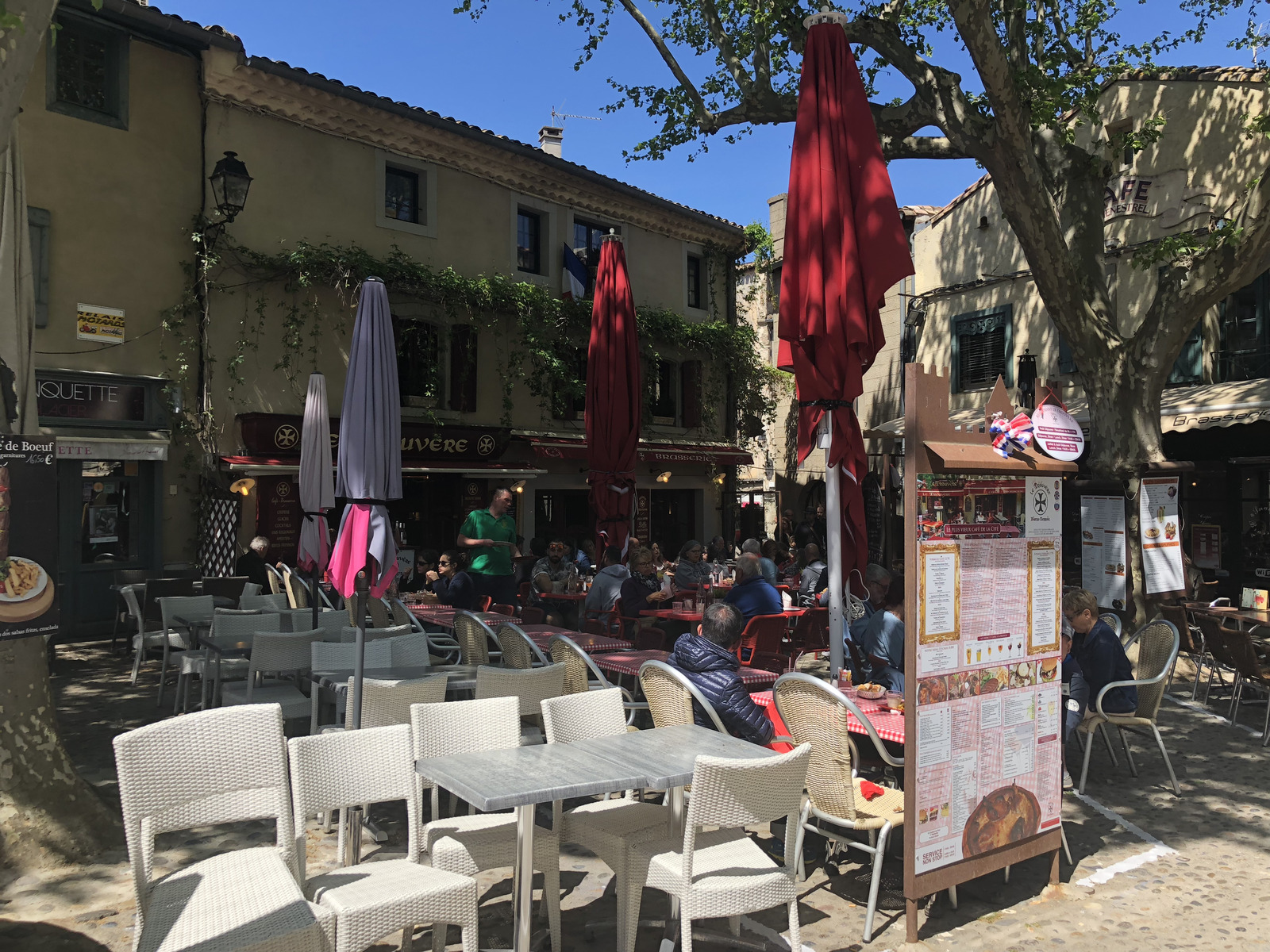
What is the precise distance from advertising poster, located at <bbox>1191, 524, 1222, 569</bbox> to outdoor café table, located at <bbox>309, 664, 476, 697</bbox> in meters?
11.5

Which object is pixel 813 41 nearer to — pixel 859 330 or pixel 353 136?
pixel 859 330

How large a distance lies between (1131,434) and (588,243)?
12005 millimetres

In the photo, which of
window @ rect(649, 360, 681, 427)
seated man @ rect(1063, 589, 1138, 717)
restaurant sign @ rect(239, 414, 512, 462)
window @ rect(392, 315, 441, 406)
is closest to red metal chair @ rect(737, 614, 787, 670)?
seated man @ rect(1063, 589, 1138, 717)

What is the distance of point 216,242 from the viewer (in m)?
13.0

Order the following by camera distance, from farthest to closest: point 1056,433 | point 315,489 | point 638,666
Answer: point 315,489
point 638,666
point 1056,433

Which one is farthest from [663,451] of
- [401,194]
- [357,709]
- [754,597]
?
[357,709]

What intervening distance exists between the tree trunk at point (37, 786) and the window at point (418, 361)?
10806 mm

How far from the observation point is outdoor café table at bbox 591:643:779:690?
573cm

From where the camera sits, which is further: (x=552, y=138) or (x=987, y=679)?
(x=552, y=138)

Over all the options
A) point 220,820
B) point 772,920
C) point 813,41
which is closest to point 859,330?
point 813,41

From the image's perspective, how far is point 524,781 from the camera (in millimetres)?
3320

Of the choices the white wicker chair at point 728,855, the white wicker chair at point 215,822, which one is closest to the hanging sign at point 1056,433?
the white wicker chair at point 728,855

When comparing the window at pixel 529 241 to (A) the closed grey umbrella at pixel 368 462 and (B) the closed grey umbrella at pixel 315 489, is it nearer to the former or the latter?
(B) the closed grey umbrella at pixel 315 489

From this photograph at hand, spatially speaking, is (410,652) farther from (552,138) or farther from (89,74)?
(552,138)
